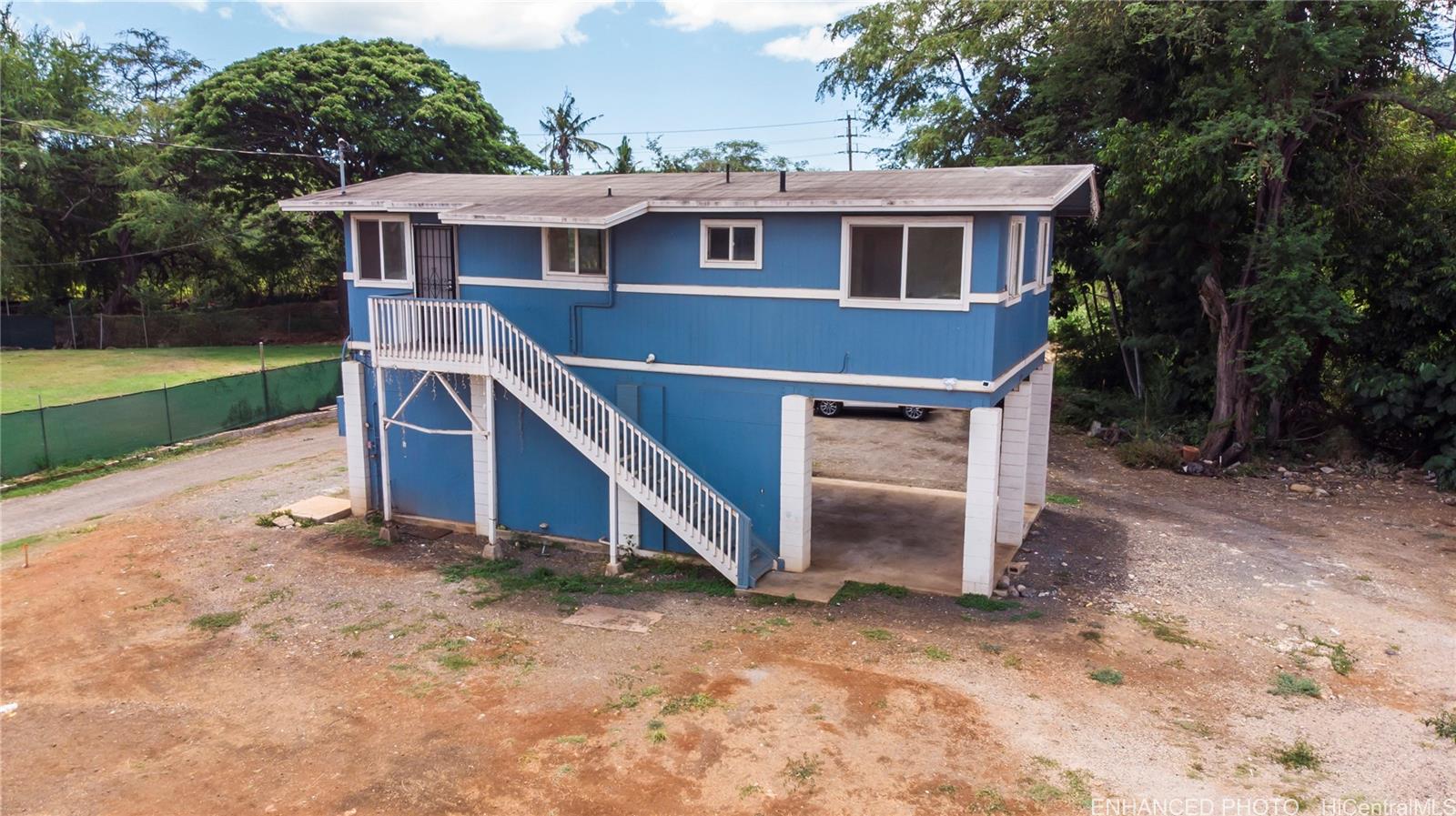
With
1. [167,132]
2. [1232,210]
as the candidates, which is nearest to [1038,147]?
[1232,210]

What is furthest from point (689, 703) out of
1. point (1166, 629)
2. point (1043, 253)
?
point (1043, 253)

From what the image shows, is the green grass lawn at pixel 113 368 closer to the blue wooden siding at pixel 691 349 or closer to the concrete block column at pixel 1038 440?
the blue wooden siding at pixel 691 349

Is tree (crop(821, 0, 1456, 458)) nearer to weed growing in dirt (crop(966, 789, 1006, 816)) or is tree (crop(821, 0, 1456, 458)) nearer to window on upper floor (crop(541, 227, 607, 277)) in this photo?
window on upper floor (crop(541, 227, 607, 277))

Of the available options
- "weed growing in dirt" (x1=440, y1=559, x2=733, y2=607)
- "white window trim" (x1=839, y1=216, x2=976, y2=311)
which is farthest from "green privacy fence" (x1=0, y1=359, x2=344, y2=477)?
"white window trim" (x1=839, y1=216, x2=976, y2=311)

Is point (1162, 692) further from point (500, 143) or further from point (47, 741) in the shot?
point (500, 143)

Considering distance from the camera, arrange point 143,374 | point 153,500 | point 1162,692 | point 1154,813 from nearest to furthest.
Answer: point 1154,813 < point 1162,692 < point 153,500 < point 143,374

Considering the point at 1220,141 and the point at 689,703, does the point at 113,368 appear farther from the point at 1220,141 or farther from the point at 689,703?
the point at 1220,141
